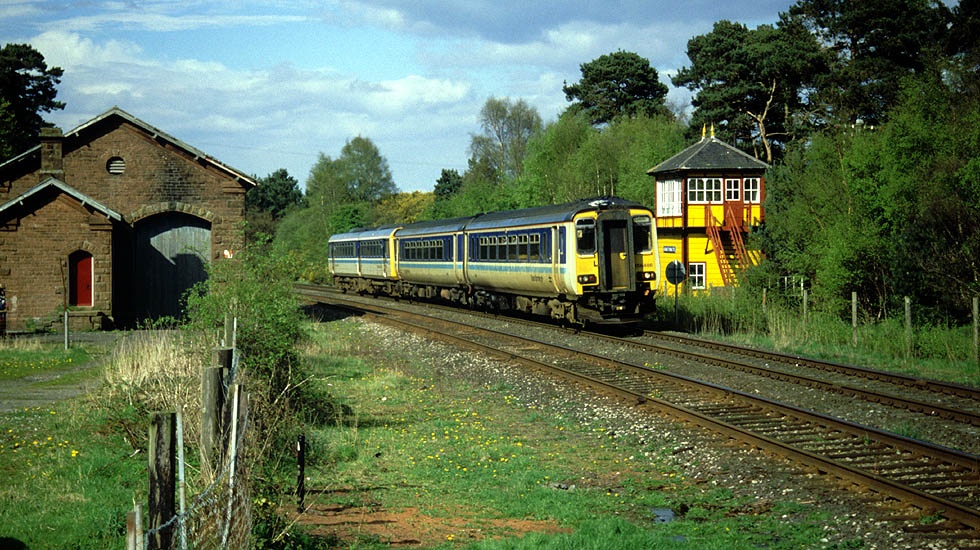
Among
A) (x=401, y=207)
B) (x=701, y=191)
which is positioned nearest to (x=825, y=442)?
(x=701, y=191)

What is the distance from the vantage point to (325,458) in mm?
10086

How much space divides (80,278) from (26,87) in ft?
142

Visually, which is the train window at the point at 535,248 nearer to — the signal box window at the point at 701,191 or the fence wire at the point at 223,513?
the signal box window at the point at 701,191

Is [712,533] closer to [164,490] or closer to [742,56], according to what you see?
[164,490]

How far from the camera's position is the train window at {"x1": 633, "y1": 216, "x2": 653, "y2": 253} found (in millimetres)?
22141

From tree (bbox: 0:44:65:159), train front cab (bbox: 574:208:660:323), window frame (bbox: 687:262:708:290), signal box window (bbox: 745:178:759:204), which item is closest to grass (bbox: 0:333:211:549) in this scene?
train front cab (bbox: 574:208:660:323)

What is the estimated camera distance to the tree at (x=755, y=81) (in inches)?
1820

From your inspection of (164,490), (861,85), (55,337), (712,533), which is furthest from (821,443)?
(861,85)

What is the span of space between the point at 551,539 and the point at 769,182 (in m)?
31.0

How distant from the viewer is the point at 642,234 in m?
22.3

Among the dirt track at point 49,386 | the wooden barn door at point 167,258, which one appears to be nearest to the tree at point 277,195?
the wooden barn door at point 167,258

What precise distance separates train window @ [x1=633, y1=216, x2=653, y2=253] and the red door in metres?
15.5

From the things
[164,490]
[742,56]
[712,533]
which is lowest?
[712,533]

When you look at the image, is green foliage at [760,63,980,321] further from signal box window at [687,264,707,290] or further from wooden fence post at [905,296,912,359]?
signal box window at [687,264,707,290]
